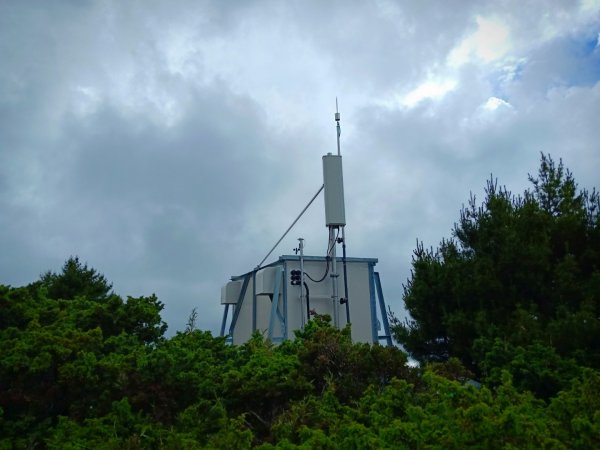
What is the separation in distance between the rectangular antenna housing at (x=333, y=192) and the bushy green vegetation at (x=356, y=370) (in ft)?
7.93

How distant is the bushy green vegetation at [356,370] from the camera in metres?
6.29

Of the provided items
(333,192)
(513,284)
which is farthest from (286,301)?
(513,284)

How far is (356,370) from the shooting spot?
9.15 metres

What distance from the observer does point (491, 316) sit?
1335 cm

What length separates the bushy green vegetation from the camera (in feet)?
→ 20.6

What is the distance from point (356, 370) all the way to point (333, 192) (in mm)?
7198

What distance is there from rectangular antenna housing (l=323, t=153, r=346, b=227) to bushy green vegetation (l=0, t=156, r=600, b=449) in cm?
242

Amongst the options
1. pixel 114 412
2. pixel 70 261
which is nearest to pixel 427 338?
pixel 114 412

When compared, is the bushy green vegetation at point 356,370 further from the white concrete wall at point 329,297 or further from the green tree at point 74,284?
the green tree at point 74,284

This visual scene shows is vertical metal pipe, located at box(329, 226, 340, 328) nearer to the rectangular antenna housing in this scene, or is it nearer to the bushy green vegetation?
the rectangular antenna housing

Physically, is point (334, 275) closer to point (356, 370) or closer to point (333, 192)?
point (333, 192)

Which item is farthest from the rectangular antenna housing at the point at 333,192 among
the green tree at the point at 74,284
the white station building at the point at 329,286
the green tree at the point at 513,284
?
the green tree at the point at 74,284

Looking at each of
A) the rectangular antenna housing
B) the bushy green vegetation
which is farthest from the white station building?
the bushy green vegetation

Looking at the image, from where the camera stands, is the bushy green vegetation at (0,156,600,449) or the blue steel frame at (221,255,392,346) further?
the blue steel frame at (221,255,392,346)
